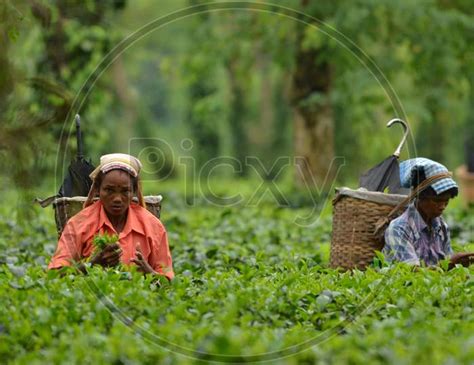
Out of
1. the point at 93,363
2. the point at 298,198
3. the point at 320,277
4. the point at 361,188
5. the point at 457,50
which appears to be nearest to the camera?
the point at 93,363

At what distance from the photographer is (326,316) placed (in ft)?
18.7

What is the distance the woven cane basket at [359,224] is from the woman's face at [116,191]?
1.89 m

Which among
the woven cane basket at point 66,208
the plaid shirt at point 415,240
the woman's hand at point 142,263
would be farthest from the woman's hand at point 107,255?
the plaid shirt at point 415,240

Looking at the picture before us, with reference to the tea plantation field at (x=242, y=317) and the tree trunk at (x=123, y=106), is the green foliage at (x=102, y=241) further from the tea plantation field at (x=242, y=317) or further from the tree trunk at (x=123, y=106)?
the tree trunk at (x=123, y=106)

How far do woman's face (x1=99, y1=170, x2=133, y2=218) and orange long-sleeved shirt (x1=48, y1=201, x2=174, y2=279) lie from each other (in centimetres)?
→ 11

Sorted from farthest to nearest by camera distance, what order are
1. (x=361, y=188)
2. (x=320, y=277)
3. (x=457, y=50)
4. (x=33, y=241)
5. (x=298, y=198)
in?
(x=457, y=50) < (x=298, y=198) < (x=33, y=241) < (x=361, y=188) < (x=320, y=277)

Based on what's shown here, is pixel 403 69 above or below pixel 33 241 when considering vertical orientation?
above

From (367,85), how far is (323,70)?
0.90 m

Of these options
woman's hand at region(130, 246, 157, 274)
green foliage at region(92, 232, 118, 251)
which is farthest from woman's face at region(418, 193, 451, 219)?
green foliage at region(92, 232, 118, 251)

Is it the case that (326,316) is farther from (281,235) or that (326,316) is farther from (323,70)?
(323,70)

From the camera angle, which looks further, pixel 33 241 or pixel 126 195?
pixel 33 241

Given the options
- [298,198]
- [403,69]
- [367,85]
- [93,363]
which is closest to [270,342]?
[93,363]

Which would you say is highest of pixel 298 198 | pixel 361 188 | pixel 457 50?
pixel 457 50

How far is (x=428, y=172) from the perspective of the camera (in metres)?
7.25
